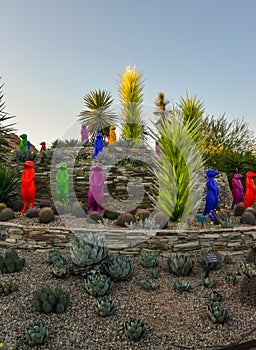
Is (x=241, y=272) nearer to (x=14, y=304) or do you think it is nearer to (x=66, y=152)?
(x=14, y=304)

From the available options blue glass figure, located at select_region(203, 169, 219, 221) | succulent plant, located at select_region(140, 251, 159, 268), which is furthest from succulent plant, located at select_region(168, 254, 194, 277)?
blue glass figure, located at select_region(203, 169, 219, 221)

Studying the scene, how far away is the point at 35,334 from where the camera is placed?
143 inches

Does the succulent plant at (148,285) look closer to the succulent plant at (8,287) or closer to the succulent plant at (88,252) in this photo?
the succulent plant at (88,252)

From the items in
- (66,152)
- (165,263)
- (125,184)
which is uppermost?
(66,152)

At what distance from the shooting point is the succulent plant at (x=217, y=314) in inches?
164

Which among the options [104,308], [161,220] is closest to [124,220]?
[161,220]

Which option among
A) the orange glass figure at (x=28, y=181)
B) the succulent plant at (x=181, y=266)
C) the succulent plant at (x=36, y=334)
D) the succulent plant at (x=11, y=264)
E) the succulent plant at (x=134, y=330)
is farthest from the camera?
the orange glass figure at (x=28, y=181)

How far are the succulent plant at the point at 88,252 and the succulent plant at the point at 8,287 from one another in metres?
0.89

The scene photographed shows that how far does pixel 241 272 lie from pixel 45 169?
6.75 meters

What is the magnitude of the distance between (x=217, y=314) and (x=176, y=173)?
350 centimetres

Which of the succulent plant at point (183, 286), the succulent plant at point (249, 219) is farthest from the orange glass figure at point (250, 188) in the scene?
the succulent plant at point (183, 286)

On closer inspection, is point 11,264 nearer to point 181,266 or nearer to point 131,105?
point 181,266

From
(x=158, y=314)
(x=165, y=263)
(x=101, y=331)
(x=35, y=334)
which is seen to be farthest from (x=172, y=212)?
(x=35, y=334)

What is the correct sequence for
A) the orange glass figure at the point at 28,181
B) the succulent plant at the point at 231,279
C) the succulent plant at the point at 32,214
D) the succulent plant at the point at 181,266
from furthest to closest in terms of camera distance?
the orange glass figure at the point at 28,181 → the succulent plant at the point at 32,214 → the succulent plant at the point at 181,266 → the succulent plant at the point at 231,279
